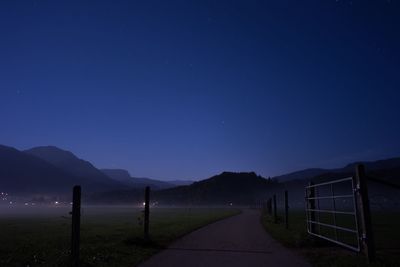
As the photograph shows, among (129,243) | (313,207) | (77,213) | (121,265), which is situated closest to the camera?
(77,213)

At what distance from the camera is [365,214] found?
1045 cm

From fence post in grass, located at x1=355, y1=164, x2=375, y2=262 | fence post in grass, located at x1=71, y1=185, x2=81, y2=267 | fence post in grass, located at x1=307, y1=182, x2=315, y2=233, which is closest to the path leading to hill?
fence post in grass, located at x1=307, y1=182, x2=315, y2=233

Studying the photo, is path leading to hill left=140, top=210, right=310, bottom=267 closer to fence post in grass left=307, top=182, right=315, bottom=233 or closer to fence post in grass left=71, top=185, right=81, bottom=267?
fence post in grass left=307, top=182, right=315, bottom=233

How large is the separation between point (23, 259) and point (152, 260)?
14.2ft

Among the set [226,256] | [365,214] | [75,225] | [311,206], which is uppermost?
[311,206]

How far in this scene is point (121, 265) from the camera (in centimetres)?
1114

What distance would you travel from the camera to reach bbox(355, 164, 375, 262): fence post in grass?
33.8 ft

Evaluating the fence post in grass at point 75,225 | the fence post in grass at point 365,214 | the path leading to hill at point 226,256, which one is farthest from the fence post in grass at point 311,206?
the fence post in grass at point 75,225

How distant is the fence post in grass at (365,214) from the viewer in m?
10.3

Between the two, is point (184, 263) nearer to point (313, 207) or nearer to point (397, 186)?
point (397, 186)

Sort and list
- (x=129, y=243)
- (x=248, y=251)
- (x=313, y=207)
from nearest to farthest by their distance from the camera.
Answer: (x=248, y=251) → (x=129, y=243) → (x=313, y=207)

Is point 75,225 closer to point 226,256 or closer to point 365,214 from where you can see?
point 226,256

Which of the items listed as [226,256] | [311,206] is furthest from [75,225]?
[311,206]

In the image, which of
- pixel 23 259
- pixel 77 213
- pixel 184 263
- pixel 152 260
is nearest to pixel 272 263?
pixel 184 263
